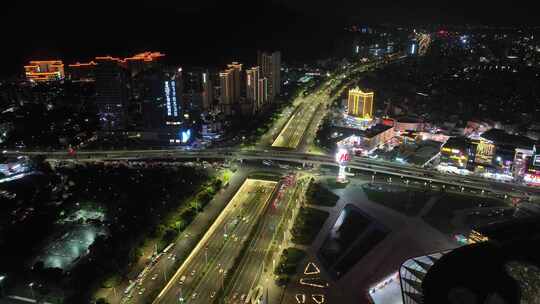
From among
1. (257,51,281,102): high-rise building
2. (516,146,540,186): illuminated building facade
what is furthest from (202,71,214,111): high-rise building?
(516,146,540,186): illuminated building facade

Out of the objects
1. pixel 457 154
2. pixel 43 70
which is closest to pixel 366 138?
pixel 457 154

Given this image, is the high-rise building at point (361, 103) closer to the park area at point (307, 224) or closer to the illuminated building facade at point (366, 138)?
the illuminated building facade at point (366, 138)

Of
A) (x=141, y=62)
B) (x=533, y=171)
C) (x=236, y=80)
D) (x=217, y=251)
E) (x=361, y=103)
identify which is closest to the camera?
(x=217, y=251)

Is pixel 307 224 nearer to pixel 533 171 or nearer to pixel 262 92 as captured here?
pixel 533 171

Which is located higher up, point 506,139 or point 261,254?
point 506,139

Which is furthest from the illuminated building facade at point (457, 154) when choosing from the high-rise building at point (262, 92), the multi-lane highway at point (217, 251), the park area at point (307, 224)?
the high-rise building at point (262, 92)

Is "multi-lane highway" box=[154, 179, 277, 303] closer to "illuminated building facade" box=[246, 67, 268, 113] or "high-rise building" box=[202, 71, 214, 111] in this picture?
"high-rise building" box=[202, 71, 214, 111]
